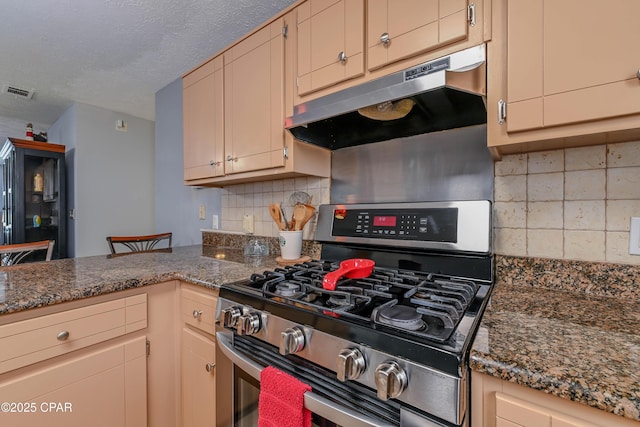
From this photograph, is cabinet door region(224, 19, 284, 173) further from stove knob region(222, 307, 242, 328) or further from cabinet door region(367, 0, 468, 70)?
stove knob region(222, 307, 242, 328)

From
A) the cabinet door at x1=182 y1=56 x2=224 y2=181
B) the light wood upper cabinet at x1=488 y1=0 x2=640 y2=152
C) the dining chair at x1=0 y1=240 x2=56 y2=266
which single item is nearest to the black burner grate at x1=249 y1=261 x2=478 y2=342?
the light wood upper cabinet at x1=488 y1=0 x2=640 y2=152

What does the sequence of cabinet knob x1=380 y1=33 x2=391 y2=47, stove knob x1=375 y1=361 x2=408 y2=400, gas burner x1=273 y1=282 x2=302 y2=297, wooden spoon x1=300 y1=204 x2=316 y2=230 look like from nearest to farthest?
1. stove knob x1=375 y1=361 x2=408 y2=400
2. gas burner x1=273 y1=282 x2=302 y2=297
3. cabinet knob x1=380 y1=33 x2=391 y2=47
4. wooden spoon x1=300 y1=204 x2=316 y2=230

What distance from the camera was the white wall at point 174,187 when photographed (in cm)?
247

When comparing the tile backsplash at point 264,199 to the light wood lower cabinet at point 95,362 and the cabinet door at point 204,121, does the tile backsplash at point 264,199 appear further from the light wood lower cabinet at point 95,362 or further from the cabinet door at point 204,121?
the light wood lower cabinet at point 95,362

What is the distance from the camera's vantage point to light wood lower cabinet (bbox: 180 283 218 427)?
44.1 inches

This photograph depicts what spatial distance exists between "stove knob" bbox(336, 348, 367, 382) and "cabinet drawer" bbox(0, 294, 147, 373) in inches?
37.2

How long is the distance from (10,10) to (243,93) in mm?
1525

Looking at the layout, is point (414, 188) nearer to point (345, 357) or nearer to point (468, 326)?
point (468, 326)

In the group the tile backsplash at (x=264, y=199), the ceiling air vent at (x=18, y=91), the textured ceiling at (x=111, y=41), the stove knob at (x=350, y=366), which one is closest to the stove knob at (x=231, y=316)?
the stove knob at (x=350, y=366)

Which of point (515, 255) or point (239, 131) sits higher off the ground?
point (239, 131)

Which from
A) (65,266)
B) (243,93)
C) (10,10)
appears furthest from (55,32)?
(65,266)

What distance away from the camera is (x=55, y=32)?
1.93 m

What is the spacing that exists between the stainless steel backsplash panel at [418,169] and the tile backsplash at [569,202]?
9cm

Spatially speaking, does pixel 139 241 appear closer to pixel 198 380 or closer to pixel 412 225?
pixel 198 380
